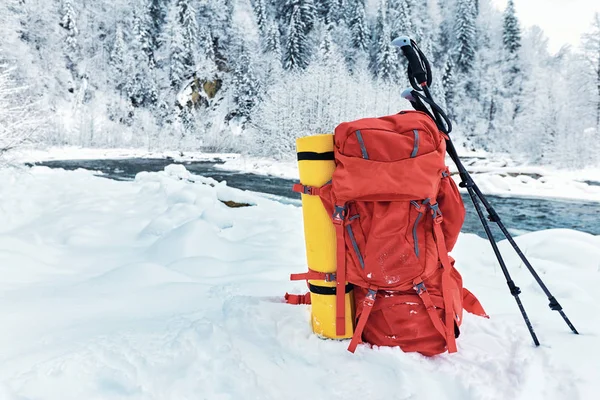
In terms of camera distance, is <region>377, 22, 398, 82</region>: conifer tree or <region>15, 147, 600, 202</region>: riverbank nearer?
<region>15, 147, 600, 202</region>: riverbank

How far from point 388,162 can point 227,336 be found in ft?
3.58

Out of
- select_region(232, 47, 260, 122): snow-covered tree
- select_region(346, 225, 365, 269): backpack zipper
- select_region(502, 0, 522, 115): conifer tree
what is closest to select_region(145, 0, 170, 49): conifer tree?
select_region(232, 47, 260, 122): snow-covered tree

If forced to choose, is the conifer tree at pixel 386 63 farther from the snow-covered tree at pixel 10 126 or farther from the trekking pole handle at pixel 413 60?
the trekking pole handle at pixel 413 60

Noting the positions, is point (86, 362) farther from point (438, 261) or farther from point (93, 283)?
point (438, 261)

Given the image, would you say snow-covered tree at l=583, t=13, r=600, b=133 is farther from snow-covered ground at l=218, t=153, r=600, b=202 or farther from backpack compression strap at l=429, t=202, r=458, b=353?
backpack compression strap at l=429, t=202, r=458, b=353

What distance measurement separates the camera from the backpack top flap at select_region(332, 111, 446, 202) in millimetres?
1553

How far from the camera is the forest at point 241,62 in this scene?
34031mm

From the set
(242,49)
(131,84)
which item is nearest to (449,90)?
(242,49)

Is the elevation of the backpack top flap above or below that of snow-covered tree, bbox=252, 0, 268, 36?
below

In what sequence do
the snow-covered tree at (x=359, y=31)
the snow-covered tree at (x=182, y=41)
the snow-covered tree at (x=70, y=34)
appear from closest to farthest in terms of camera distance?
the snow-covered tree at (x=359, y=31), the snow-covered tree at (x=70, y=34), the snow-covered tree at (x=182, y=41)

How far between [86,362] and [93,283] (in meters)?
1.23

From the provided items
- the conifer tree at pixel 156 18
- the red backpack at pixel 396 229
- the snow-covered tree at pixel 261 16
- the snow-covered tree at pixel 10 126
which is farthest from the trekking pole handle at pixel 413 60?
the conifer tree at pixel 156 18

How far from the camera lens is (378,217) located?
1613 mm

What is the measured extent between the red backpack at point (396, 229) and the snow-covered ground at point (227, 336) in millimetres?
132
